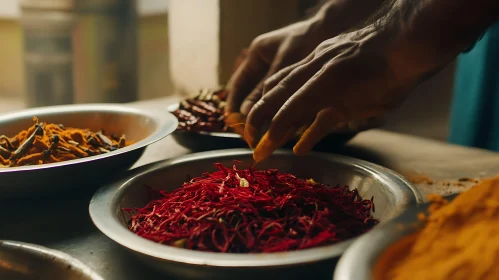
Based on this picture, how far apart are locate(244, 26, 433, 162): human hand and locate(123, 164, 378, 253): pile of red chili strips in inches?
3.4

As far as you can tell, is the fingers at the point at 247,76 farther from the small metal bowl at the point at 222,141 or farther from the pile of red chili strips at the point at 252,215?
the pile of red chili strips at the point at 252,215

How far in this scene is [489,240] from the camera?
18.6 inches

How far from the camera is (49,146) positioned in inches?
36.1

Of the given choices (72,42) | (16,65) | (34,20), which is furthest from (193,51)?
(16,65)

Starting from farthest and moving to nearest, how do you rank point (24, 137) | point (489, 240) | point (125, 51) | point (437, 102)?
point (125, 51) → point (437, 102) → point (24, 137) → point (489, 240)

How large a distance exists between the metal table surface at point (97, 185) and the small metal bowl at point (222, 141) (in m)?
0.08

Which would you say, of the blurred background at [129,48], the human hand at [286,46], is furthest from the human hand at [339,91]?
the blurred background at [129,48]

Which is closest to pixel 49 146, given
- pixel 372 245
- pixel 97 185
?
pixel 97 185

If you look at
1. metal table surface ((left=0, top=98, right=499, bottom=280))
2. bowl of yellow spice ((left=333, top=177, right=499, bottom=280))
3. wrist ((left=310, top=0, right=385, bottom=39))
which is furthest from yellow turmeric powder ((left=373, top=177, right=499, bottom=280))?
wrist ((left=310, top=0, right=385, bottom=39))

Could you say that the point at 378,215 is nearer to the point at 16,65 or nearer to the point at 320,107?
the point at 320,107

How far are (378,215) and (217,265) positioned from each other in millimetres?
318

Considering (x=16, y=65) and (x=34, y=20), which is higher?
(x=34, y=20)

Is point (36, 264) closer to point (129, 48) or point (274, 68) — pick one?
point (274, 68)

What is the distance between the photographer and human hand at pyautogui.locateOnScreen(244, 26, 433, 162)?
0.83 metres
